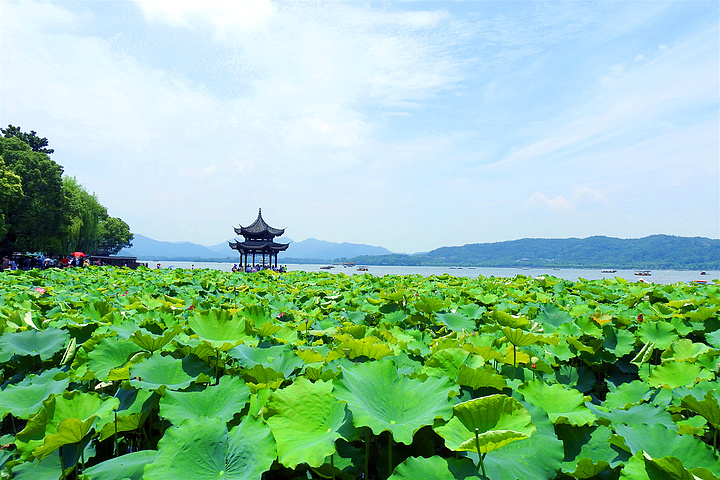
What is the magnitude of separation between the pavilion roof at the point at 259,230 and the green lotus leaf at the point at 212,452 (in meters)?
35.5

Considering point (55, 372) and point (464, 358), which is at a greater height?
point (464, 358)

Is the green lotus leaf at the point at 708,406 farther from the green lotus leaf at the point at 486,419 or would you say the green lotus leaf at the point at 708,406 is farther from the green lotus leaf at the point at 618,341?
the green lotus leaf at the point at 618,341

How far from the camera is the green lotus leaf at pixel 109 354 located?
1603 millimetres

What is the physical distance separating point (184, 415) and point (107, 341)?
0.75 metres

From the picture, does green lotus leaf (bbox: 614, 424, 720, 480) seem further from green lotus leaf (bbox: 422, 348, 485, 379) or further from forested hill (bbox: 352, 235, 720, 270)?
forested hill (bbox: 352, 235, 720, 270)

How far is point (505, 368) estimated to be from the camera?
1.54 metres

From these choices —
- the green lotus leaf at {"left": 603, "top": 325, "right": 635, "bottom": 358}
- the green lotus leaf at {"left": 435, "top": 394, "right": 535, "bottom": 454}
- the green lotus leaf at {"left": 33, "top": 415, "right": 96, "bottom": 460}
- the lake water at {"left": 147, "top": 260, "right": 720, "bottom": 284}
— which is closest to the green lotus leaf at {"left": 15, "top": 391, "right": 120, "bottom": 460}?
the green lotus leaf at {"left": 33, "top": 415, "right": 96, "bottom": 460}

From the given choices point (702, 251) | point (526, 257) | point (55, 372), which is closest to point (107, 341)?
point (55, 372)

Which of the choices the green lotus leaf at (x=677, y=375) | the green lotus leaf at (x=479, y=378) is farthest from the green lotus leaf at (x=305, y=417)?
the green lotus leaf at (x=677, y=375)

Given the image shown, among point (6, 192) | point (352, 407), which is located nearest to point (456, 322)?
point (352, 407)

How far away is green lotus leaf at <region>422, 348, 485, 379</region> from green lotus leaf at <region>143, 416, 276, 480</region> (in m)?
0.69

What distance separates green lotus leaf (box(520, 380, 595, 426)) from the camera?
1.16m

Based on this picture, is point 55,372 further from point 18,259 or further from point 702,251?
point 702,251

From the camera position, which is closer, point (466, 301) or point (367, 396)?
point (367, 396)
